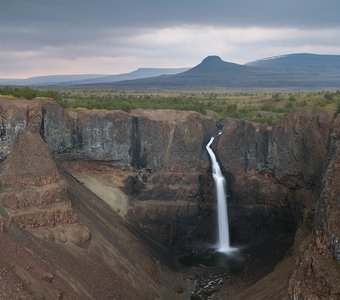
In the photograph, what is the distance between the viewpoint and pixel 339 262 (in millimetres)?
31531

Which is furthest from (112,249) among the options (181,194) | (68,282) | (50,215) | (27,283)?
(181,194)

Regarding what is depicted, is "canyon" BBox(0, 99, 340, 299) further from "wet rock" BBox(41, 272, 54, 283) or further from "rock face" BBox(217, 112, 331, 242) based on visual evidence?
"wet rock" BBox(41, 272, 54, 283)

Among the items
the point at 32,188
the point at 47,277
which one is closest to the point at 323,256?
the point at 47,277

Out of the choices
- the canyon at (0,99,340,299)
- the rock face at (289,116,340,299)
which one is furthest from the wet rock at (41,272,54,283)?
the rock face at (289,116,340,299)

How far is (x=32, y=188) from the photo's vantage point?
176 feet

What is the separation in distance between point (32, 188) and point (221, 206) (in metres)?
32.8

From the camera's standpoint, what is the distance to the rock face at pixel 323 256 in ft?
99.6

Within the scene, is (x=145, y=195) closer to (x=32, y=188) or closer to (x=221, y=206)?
(x=221, y=206)

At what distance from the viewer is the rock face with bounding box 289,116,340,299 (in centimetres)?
3036

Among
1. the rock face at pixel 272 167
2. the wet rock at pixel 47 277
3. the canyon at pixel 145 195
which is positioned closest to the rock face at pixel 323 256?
the canyon at pixel 145 195

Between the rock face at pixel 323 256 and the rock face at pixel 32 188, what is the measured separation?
27.3m

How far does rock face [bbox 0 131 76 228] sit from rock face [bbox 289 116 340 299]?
89.5 feet

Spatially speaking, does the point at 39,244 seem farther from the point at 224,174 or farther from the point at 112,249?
the point at 224,174

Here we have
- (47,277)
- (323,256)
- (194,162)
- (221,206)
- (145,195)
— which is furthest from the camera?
(194,162)
